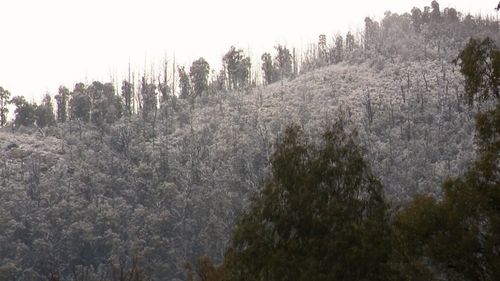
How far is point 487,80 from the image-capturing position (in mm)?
13078

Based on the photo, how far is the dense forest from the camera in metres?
14.1

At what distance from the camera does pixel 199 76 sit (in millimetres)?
153250

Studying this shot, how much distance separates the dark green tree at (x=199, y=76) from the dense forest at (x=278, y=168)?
67 centimetres

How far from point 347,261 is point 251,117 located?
4517 inches

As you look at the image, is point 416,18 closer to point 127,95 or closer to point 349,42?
point 349,42

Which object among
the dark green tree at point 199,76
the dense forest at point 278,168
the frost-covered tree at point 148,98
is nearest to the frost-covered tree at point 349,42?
the dense forest at point 278,168

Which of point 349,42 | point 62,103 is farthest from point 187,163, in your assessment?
point 349,42

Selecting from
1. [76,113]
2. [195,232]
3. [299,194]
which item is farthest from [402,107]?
[299,194]

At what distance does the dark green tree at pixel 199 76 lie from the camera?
499 ft

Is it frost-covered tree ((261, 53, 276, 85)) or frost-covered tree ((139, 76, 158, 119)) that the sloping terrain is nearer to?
frost-covered tree ((139, 76, 158, 119))

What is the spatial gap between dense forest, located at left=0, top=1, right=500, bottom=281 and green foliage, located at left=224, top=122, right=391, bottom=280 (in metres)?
0.04

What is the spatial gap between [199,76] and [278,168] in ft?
451

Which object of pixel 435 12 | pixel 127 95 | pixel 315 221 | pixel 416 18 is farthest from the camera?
pixel 416 18

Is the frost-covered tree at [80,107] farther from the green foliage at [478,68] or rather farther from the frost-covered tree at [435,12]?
the green foliage at [478,68]
